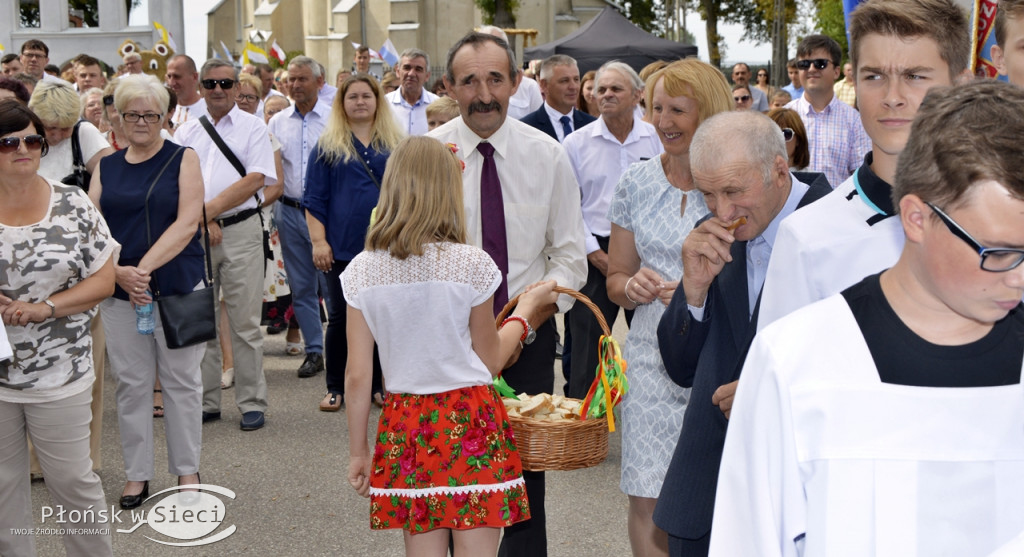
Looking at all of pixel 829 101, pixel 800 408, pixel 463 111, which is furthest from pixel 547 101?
pixel 800 408

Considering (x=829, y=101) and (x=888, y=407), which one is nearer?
(x=888, y=407)

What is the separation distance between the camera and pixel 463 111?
14.5ft

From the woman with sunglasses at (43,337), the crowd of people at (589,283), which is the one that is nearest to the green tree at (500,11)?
the crowd of people at (589,283)

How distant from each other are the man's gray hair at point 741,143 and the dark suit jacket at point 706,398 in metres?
0.19

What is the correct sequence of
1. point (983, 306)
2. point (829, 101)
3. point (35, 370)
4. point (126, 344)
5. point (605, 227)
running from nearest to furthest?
point (983, 306)
point (35, 370)
point (126, 344)
point (605, 227)
point (829, 101)

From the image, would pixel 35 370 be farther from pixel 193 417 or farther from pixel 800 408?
pixel 800 408

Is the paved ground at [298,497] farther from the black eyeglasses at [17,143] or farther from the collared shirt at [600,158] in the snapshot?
the black eyeglasses at [17,143]

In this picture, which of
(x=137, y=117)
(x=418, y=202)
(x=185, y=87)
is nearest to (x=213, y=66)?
(x=185, y=87)

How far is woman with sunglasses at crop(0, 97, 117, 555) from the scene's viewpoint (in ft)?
13.9

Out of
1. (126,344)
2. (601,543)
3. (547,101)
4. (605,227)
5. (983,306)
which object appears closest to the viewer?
(983,306)

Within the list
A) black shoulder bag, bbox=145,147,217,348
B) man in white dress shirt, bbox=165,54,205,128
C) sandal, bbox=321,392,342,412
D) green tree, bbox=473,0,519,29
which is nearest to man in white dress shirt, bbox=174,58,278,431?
sandal, bbox=321,392,342,412

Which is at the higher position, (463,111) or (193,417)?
(463,111)

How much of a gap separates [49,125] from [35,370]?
2.50 meters

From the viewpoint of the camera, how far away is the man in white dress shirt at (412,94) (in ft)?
33.7
